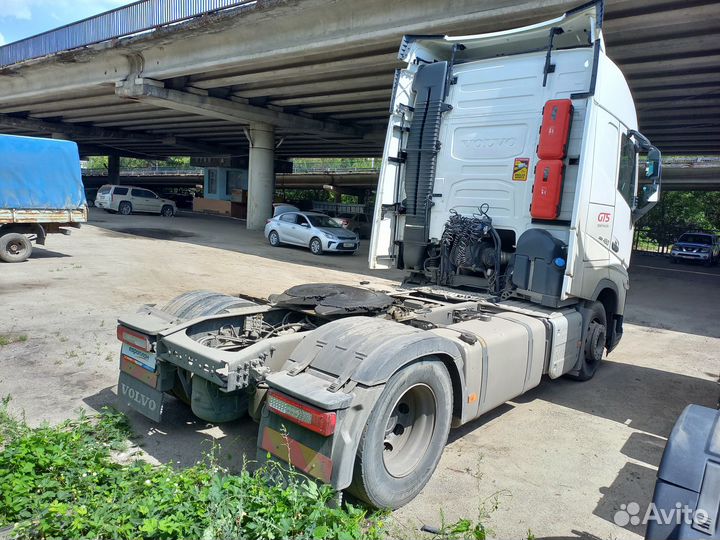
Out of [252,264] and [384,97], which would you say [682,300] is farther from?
[384,97]

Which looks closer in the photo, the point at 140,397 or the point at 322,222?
the point at 140,397

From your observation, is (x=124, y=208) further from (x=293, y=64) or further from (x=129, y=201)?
(x=293, y=64)

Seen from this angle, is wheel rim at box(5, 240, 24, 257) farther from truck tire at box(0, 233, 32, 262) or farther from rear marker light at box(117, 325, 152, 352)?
rear marker light at box(117, 325, 152, 352)

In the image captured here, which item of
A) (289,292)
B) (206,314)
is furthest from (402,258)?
(206,314)

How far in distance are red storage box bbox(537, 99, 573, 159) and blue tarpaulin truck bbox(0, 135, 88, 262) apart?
1203 centimetres

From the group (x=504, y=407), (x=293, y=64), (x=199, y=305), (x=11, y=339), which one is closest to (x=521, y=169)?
(x=504, y=407)

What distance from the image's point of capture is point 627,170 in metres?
5.96

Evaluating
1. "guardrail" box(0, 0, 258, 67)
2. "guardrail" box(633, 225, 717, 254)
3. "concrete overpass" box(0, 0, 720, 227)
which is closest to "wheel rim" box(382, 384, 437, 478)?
"concrete overpass" box(0, 0, 720, 227)

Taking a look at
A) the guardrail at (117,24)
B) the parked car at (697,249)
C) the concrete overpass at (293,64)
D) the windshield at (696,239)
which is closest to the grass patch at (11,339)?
the concrete overpass at (293,64)

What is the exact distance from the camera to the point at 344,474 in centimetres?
285

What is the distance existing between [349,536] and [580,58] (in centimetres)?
501

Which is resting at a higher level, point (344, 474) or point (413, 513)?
point (344, 474)

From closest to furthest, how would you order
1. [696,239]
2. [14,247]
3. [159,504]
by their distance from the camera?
[159,504], [14,247], [696,239]

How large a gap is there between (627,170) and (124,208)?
30269mm
